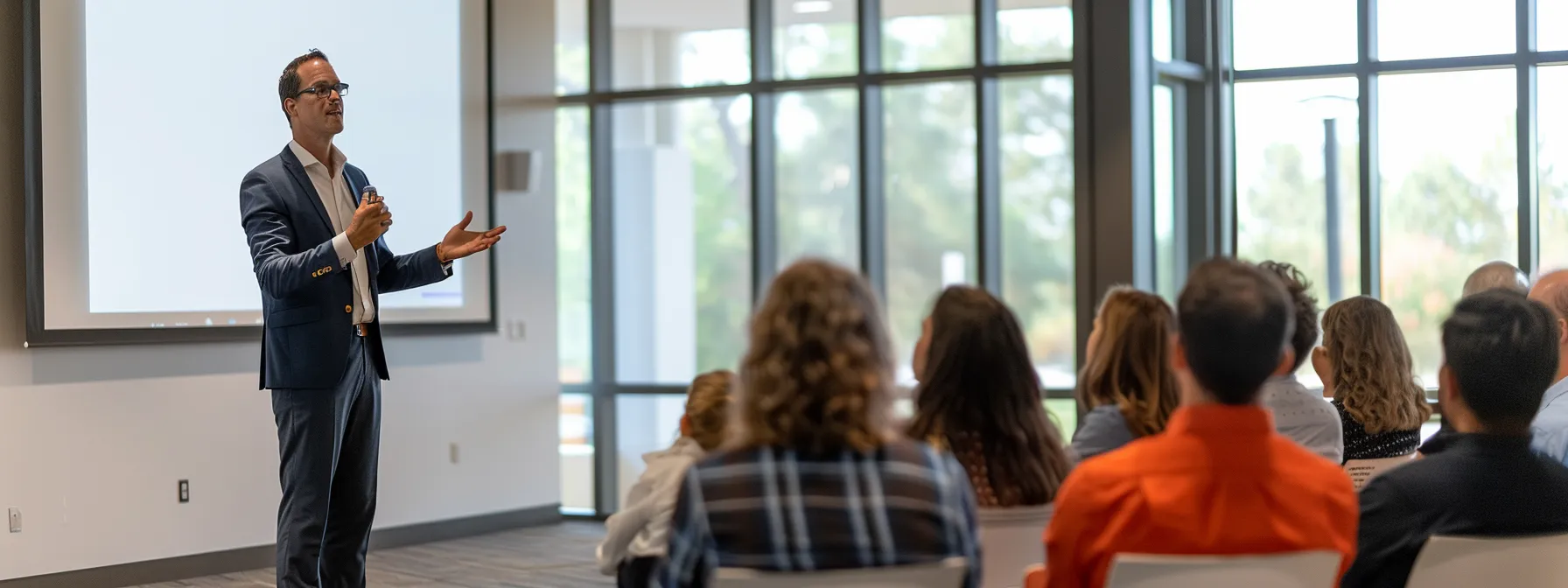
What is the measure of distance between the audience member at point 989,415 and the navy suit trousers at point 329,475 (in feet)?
6.00

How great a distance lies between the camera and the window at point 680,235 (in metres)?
7.26

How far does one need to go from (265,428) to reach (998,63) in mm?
3610

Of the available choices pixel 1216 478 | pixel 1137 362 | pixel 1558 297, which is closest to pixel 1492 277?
pixel 1558 297

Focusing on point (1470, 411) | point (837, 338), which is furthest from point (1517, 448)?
point (837, 338)

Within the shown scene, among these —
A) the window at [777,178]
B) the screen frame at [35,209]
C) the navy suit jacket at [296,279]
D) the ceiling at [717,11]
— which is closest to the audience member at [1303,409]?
the navy suit jacket at [296,279]

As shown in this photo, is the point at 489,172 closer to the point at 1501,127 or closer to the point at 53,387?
the point at 53,387

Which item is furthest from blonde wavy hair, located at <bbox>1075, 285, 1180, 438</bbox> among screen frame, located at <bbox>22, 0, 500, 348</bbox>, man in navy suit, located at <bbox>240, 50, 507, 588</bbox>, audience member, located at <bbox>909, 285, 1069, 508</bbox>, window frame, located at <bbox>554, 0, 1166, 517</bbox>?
window frame, located at <bbox>554, 0, 1166, 517</bbox>

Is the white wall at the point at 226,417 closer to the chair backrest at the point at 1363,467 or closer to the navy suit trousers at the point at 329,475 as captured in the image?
the navy suit trousers at the point at 329,475

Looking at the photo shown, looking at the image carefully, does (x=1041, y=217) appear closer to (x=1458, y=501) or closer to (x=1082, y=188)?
(x=1082, y=188)

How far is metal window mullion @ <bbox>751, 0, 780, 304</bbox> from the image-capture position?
7.12 metres

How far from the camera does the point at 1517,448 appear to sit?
2.20m

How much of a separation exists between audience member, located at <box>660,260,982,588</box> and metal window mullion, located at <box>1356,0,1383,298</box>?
589 cm

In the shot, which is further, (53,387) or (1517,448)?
(53,387)

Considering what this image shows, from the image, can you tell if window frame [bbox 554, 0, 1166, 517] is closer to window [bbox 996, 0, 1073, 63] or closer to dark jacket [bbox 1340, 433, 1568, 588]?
window [bbox 996, 0, 1073, 63]
